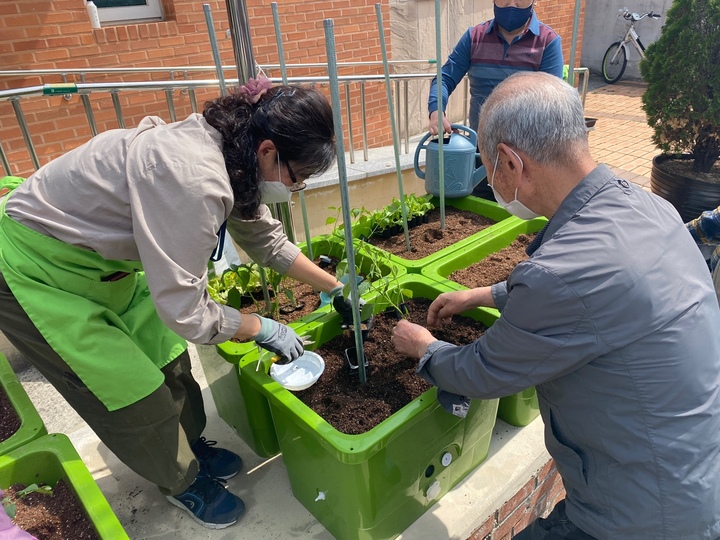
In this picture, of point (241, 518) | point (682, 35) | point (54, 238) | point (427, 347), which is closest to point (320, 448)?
point (427, 347)

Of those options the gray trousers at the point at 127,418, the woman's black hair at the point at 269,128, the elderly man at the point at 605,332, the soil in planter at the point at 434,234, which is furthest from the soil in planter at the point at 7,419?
the soil in planter at the point at 434,234

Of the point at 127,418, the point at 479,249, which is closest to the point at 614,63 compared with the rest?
the point at 479,249

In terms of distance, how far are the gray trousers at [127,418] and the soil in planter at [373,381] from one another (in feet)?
1.38

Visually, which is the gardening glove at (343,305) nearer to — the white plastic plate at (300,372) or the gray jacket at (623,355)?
the white plastic plate at (300,372)

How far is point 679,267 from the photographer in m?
1.16

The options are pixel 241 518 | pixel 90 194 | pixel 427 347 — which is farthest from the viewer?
pixel 241 518

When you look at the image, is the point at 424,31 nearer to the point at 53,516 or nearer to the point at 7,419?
the point at 7,419

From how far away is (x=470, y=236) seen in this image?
8.39 feet

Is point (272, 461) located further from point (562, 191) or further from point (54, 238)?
point (562, 191)

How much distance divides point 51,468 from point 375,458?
0.90 m

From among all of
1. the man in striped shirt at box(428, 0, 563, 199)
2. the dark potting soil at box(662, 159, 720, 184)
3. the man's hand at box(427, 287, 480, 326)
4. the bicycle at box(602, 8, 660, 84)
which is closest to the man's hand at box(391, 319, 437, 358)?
the man's hand at box(427, 287, 480, 326)

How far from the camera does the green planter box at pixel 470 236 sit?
226 cm

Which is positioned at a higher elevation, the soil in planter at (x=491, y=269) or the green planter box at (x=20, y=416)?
the green planter box at (x=20, y=416)

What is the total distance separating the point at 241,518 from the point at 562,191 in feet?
4.87
